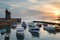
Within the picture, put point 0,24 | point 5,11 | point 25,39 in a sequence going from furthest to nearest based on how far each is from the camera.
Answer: point 5,11 < point 0,24 < point 25,39

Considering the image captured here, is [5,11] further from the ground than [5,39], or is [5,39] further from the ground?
[5,11]

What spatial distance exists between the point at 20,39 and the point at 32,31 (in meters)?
9.56

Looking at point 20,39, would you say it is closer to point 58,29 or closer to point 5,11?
point 58,29

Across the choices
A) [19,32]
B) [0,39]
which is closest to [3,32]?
[19,32]

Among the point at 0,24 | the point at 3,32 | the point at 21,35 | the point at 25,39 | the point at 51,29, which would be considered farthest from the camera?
the point at 0,24

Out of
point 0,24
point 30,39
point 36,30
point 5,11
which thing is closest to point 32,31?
point 36,30

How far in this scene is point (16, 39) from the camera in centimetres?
3158

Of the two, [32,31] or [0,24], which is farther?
[0,24]

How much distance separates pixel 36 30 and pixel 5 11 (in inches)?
1251

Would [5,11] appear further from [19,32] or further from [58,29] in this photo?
[19,32]

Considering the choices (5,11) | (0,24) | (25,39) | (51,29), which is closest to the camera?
(25,39)

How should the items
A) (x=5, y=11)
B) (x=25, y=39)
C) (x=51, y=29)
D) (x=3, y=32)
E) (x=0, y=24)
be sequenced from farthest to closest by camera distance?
(x=5, y=11)
(x=0, y=24)
(x=51, y=29)
(x=3, y=32)
(x=25, y=39)

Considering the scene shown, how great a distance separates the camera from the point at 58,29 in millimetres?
48500

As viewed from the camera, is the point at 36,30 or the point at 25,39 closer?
the point at 25,39
